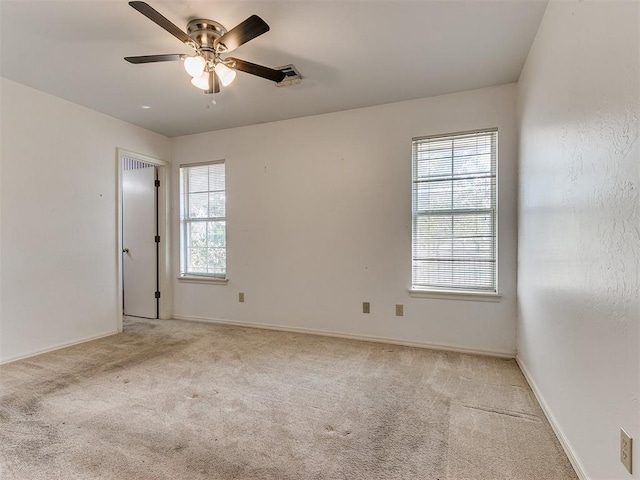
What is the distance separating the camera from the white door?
4.53 metres

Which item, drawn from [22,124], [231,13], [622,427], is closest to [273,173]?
[231,13]

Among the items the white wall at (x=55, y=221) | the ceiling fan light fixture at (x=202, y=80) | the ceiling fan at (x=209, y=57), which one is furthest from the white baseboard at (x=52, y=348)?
the ceiling fan light fixture at (x=202, y=80)

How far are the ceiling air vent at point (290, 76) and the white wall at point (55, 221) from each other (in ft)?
7.73

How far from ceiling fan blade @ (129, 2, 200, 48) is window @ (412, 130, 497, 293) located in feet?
7.60

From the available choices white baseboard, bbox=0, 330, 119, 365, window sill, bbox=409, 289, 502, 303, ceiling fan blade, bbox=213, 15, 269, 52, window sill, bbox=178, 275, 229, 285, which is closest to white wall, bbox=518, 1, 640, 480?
window sill, bbox=409, 289, 502, 303

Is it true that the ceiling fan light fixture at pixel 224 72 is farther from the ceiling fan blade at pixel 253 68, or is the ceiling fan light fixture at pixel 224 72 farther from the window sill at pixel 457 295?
the window sill at pixel 457 295

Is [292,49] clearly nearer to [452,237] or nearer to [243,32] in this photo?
[243,32]

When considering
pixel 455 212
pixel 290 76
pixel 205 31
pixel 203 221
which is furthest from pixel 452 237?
pixel 203 221

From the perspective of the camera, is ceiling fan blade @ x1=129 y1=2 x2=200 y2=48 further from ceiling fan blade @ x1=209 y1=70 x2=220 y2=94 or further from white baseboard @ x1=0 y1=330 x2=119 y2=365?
white baseboard @ x1=0 y1=330 x2=119 y2=365

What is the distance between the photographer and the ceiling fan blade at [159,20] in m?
1.55

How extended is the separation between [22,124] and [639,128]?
14.5 ft

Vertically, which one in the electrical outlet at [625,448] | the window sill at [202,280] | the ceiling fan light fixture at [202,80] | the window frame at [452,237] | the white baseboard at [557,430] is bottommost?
the white baseboard at [557,430]

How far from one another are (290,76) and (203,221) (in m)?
2.46

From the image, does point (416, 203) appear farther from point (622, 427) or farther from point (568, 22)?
point (622, 427)
